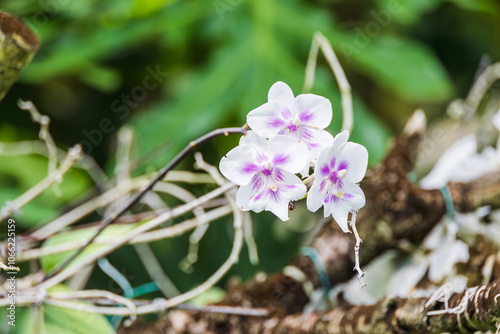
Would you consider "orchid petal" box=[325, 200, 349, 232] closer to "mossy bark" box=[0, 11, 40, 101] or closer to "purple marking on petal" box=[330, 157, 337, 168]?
"purple marking on petal" box=[330, 157, 337, 168]

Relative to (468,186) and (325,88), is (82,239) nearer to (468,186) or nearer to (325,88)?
(468,186)

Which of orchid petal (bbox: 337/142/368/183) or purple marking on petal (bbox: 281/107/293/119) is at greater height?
purple marking on petal (bbox: 281/107/293/119)

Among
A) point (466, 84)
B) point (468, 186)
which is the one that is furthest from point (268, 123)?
point (466, 84)

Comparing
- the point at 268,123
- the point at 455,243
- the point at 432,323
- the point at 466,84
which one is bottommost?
the point at 466,84

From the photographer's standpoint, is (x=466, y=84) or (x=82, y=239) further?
(x=466, y=84)

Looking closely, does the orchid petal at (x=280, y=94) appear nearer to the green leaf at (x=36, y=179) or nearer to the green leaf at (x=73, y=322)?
the green leaf at (x=73, y=322)

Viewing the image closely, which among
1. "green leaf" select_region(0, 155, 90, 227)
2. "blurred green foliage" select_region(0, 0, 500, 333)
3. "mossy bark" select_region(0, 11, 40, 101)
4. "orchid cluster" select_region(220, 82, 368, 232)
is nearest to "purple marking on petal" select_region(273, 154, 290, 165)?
"orchid cluster" select_region(220, 82, 368, 232)

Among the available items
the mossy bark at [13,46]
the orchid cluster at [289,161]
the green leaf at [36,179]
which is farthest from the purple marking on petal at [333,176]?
the green leaf at [36,179]
